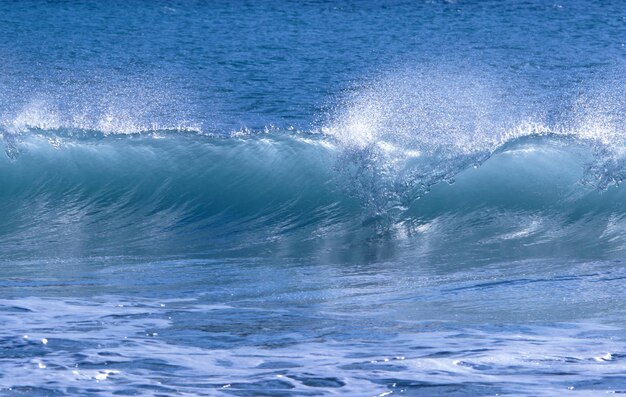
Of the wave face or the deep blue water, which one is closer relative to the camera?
the deep blue water

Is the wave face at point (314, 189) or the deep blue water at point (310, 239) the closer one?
the deep blue water at point (310, 239)

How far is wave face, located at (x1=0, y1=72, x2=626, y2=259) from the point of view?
9.56m

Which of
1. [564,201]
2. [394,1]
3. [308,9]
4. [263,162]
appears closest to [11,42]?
[308,9]

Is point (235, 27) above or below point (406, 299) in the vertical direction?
above

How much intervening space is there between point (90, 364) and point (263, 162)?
6.71 metres

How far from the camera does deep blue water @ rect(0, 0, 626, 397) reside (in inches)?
213

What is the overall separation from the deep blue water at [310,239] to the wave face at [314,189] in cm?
3

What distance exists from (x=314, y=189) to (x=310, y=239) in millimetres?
1440

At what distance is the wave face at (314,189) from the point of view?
31.4 feet

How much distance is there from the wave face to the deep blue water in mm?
27

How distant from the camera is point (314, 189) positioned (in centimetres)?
1114

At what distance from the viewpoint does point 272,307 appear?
679cm

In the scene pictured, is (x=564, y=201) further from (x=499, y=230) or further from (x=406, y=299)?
(x=406, y=299)

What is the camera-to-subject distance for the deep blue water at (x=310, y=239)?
5414mm
